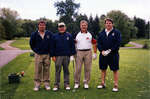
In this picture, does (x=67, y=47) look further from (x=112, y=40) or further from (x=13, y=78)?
(x=13, y=78)

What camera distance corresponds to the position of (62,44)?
17.5ft

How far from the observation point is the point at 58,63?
5410 millimetres

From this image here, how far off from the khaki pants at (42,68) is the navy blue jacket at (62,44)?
13.7 inches

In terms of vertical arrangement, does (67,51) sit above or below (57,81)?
above

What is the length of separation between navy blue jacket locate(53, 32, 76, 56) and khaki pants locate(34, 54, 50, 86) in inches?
13.7

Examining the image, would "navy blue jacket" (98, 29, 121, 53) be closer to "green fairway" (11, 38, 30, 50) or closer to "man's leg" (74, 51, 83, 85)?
"man's leg" (74, 51, 83, 85)

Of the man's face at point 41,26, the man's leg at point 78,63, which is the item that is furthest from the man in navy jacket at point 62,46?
the man's face at point 41,26

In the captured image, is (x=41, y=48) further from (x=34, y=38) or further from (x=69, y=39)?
(x=69, y=39)

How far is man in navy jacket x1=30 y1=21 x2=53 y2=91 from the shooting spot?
5.33m

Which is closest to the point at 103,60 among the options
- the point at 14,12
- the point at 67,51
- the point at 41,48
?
the point at 67,51

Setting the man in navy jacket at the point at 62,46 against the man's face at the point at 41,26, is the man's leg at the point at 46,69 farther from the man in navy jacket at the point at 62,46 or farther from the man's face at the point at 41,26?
the man's face at the point at 41,26

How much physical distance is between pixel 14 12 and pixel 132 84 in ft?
202

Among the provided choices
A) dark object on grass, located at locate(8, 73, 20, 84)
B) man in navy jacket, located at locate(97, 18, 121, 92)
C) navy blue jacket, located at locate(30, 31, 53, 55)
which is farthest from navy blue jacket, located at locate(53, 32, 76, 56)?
dark object on grass, located at locate(8, 73, 20, 84)

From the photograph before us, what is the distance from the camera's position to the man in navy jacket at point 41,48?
533 centimetres
